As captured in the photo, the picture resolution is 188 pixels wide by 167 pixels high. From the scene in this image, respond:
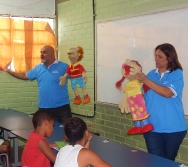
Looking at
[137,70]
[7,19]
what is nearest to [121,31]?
[137,70]

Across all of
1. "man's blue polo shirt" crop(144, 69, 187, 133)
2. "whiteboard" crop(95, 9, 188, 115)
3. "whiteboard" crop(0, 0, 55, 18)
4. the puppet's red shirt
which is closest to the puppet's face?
the puppet's red shirt

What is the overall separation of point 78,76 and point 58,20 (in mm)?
2020

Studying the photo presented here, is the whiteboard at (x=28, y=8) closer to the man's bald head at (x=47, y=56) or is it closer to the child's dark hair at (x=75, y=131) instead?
the man's bald head at (x=47, y=56)

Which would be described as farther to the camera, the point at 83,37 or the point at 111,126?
the point at 83,37

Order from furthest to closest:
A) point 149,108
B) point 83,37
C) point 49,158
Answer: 1. point 83,37
2. point 149,108
3. point 49,158

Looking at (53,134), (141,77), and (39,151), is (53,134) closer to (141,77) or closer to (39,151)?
(39,151)

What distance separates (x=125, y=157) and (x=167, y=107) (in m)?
0.65

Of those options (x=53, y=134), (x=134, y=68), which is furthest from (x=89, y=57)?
(x=134, y=68)

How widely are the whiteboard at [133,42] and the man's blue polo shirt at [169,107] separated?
73 centimetres

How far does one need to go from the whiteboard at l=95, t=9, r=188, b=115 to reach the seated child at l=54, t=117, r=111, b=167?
183 centimetres

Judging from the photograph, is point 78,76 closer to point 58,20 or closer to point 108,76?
point 108,76

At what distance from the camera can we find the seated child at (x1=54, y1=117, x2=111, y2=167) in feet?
7.18

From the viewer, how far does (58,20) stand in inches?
244

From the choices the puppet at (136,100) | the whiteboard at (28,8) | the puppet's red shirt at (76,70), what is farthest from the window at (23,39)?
the puppet at (136,100)
